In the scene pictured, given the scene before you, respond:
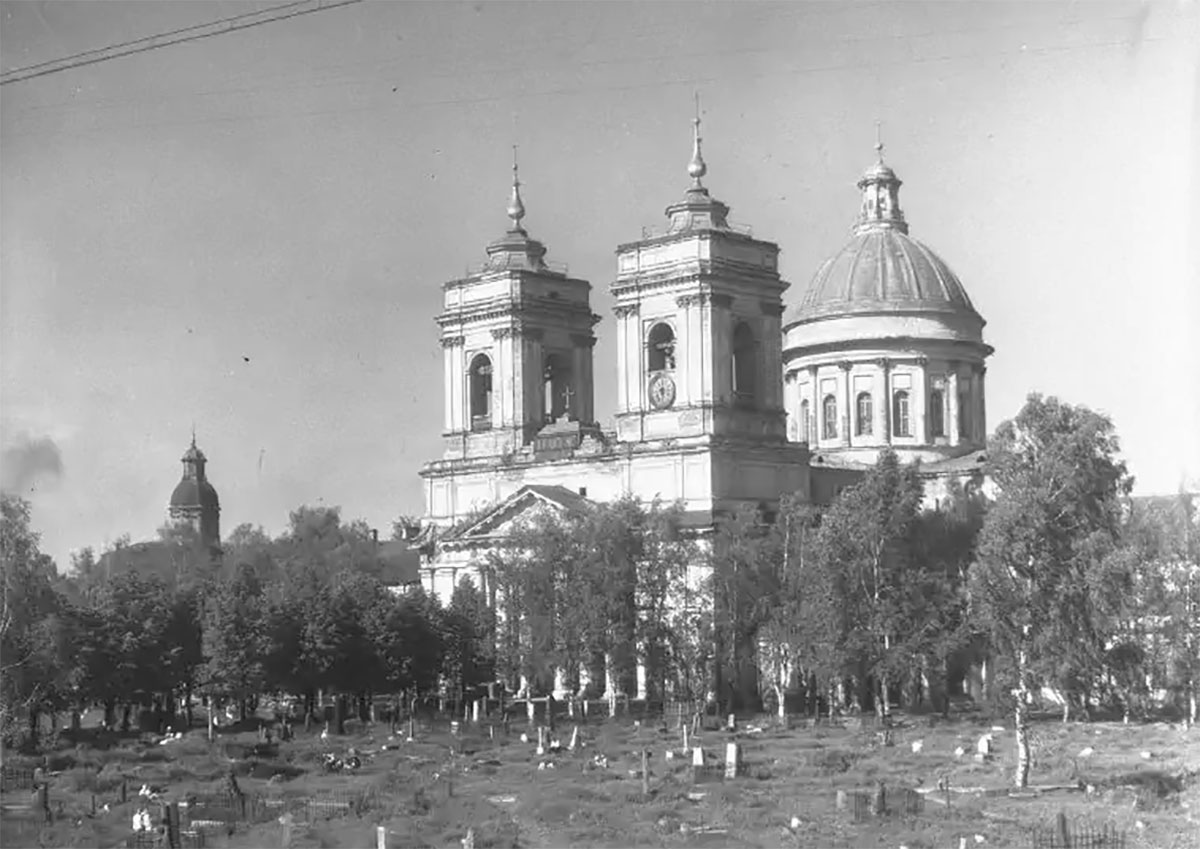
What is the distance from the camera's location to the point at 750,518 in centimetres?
6378

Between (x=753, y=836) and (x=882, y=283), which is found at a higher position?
(x=882, y=283)

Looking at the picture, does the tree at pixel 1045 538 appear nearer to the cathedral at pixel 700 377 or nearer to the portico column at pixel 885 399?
the cathedral at pixel 700 377

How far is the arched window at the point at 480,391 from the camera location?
79625mm

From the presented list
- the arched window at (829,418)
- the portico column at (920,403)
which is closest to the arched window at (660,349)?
the arched window at (829,418)

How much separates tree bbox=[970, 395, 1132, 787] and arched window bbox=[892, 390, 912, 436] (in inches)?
1248

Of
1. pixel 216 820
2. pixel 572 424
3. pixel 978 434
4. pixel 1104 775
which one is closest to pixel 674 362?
pixel 572 424

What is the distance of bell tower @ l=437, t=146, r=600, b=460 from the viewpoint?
7788cm

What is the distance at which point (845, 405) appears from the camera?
84812 millimetres

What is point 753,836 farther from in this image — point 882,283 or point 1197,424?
point 882,283

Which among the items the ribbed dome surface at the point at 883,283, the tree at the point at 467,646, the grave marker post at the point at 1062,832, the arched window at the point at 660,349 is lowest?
the grave marker post at the point at 1062,832

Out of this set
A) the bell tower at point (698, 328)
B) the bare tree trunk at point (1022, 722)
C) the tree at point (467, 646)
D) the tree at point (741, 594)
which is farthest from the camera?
the bell tower at point (698, 328)

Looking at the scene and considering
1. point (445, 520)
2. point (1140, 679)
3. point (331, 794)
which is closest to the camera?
point (331, 794)

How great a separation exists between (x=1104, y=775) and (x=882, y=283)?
45818 mm

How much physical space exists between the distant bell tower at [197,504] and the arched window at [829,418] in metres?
53.3
